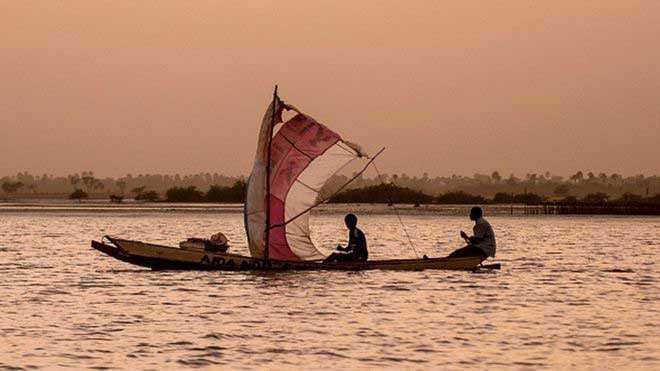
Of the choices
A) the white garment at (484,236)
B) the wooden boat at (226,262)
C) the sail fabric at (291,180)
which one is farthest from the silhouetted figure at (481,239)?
the sail fabric at (291,180)

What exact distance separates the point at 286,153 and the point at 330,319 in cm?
1173

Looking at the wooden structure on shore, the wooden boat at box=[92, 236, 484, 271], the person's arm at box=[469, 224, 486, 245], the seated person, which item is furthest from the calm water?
the wooden structure on shore

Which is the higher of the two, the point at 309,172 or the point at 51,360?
the point at 309,172

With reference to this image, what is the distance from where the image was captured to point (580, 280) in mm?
40000

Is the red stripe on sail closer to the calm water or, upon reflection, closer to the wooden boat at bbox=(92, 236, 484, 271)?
the wooden boat at bbox=(92, 236, 484, 271)

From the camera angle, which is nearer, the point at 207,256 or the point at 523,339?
the point at 523,339

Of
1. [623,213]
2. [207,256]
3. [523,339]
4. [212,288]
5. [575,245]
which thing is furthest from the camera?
[623,213]

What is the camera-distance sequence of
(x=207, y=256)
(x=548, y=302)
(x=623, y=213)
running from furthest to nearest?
(x=623, y=213), (x=207, y=256), (x=548, y=302)

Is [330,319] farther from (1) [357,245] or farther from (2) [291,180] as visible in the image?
(2) [291,180]

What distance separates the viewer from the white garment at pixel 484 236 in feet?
122

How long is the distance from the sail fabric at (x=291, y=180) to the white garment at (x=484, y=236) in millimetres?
4083

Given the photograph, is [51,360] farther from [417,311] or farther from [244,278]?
[244,278]

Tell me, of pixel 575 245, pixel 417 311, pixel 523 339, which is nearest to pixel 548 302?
pixel 417 311

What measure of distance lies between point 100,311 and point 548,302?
35.4 feet
